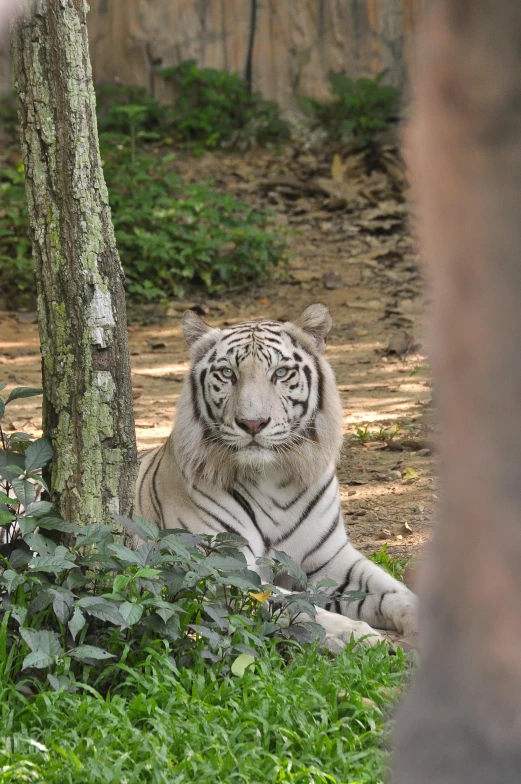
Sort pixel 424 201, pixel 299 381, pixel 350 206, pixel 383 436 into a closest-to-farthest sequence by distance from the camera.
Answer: pixel 424 201 → pixel 299 381 → pixel 383 436 → pixel 350 206

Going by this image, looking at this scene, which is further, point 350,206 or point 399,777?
point 350,206

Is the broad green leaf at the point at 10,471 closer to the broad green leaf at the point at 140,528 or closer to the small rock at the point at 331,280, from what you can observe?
the broad green leaf at the point at 140,528

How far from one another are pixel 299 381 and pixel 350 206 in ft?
24.5

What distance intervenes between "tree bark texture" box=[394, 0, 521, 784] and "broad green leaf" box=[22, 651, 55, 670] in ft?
7.20

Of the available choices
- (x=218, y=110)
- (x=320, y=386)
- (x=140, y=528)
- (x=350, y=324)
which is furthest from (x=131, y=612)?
(x=218, y=110)

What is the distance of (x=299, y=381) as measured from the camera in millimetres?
4152

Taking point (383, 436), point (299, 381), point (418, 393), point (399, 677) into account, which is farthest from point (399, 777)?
point (418, 393)

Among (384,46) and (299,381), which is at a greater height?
(384,46)

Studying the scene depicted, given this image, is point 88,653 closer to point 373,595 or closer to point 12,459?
point 12,459

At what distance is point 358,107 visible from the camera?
11.7 meters

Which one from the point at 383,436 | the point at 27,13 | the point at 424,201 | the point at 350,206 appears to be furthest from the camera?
the point at 350,206

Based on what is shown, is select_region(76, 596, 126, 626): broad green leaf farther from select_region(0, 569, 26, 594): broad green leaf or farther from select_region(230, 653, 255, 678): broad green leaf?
select_region(230, 653, 255, 678): broad green leaf

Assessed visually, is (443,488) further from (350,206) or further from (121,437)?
(350,206)

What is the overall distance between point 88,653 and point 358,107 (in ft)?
32.6
